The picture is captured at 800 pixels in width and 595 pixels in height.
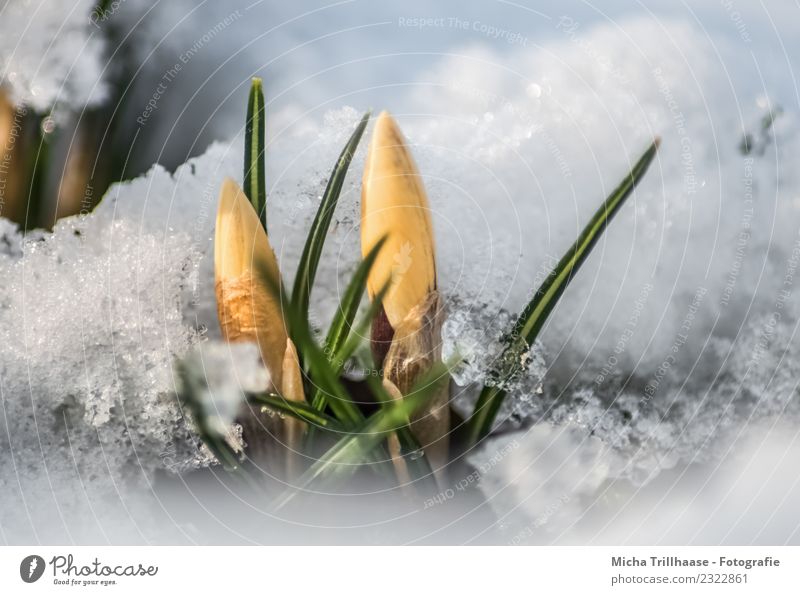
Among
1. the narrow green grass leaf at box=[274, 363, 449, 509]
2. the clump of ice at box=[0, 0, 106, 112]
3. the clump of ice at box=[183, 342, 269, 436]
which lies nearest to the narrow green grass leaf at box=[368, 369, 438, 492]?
the narrow green grass leaf at box=[274, 363, 449, 509]

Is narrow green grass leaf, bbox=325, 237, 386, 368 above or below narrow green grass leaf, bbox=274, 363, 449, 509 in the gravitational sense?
above

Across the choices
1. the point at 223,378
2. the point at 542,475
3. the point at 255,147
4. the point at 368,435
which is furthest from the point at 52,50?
the point at 542,475

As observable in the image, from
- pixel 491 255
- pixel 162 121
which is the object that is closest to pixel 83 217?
pixel 162 121

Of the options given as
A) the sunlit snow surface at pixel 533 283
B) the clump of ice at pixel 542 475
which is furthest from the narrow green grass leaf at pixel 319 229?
the clump of ice at pixel 542 475

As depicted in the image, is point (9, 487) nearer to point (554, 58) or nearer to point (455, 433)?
point (455, 433)

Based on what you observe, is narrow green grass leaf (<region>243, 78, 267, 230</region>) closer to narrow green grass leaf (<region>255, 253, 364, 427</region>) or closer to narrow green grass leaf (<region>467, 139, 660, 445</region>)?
narrow green grass leaf (<region>255, 253, 364, 427</region>)

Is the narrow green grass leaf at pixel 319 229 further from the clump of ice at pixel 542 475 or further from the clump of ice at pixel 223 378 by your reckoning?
the clump of ice at pixel 542 475
